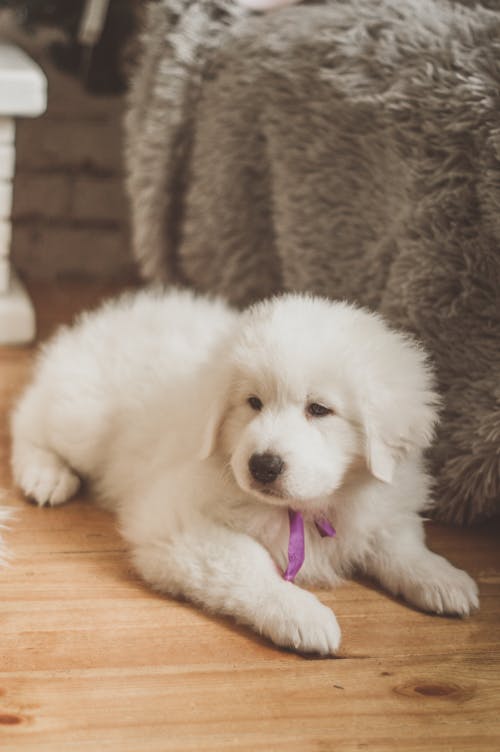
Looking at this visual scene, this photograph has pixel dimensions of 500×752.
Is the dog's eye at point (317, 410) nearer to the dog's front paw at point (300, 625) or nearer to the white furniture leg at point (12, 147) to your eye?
the dog's front paw at point (300, 625)

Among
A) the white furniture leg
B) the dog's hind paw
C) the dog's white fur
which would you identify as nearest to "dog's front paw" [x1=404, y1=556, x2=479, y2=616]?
the dog's white fur

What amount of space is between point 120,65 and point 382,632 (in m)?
2.15

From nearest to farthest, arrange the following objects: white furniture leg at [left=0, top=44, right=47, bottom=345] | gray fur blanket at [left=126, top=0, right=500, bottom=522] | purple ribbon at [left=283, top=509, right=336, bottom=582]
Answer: purple ribbon at [left=283, top=509, right=336, bottom=582], gray fur blanket at [left=126, top=0, right=500, bottom=522], white furniture leg at [left=0, top=44, right=47, bottom=345]

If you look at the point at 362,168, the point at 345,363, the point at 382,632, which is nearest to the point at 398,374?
the point at 345,363

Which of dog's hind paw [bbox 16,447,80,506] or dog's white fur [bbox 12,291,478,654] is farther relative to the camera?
dog's hind paw [bbox 16,447,80,506]

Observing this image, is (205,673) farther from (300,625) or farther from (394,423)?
(394,423)

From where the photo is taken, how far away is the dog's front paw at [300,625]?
1.42m

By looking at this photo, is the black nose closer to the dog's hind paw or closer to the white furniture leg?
the dog's hind paw

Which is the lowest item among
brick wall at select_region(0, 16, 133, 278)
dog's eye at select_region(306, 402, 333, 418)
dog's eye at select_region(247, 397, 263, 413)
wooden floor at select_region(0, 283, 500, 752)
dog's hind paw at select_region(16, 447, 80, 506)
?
brick wall at select_region(0, 16, 133, 278)

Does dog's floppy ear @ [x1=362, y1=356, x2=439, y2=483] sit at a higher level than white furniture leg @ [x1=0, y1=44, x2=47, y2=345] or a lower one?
higher

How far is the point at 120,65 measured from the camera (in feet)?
10.1

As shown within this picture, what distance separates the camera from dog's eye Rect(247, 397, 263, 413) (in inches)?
59.7

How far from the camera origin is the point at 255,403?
1.52 metres

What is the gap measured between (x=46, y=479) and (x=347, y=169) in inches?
35.4
